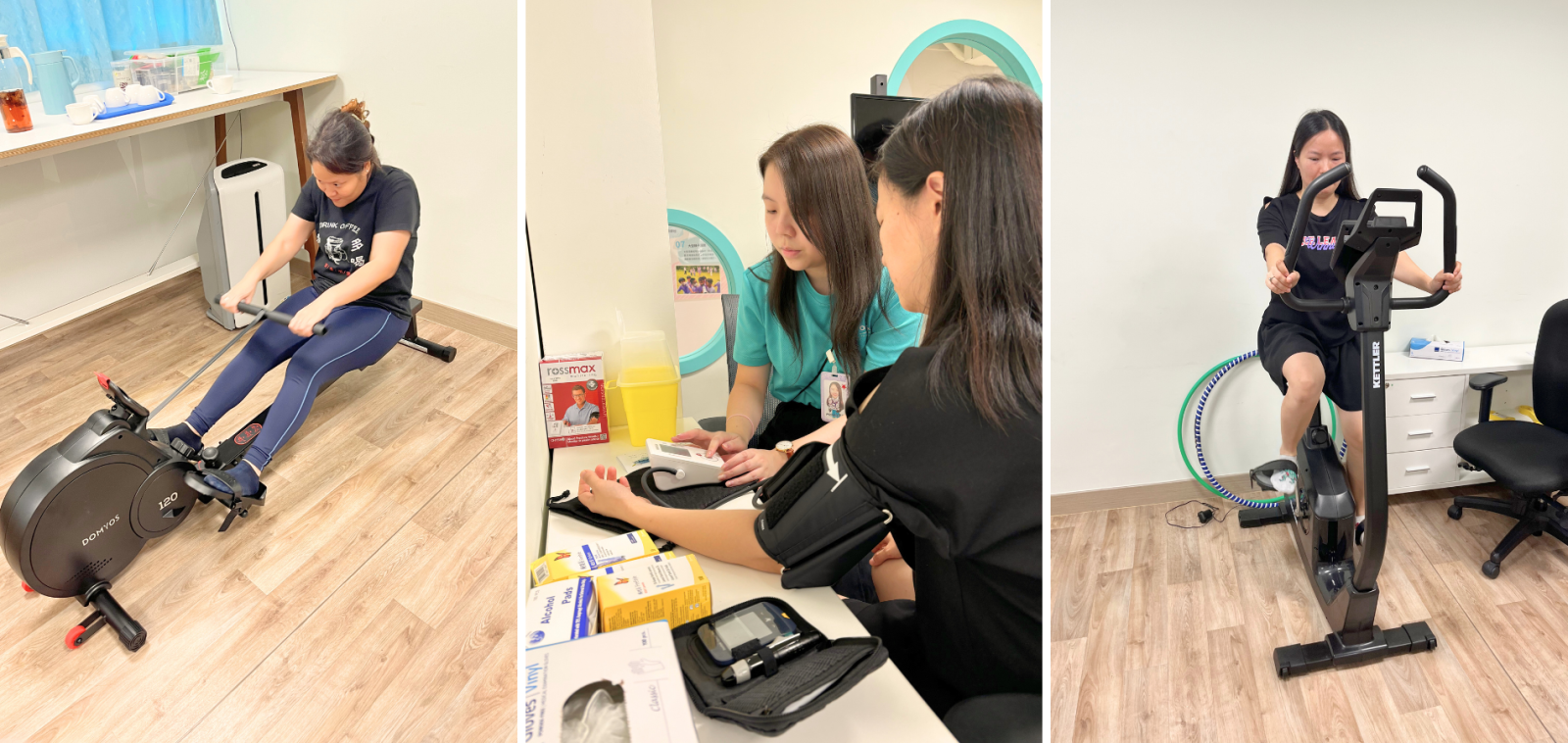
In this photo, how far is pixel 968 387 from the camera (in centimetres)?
73

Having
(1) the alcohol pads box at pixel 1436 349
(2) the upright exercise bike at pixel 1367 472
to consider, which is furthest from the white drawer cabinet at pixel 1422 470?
(2) the upright exercise bike at pixel 1367 472

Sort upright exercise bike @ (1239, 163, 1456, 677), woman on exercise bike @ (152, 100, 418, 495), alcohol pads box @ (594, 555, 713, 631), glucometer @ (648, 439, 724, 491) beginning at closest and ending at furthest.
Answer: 1. alcohol pads box @ (594, 555, 713, 631)
2. glucometer @ (648, 439, 724, 491)
3. upright exercise bike @ (1239, 163, 1456, 677)
4. woman on exercise bike @ (152, 100, 418, 495)

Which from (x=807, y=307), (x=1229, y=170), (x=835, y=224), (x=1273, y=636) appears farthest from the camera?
(x=1229, y=170)

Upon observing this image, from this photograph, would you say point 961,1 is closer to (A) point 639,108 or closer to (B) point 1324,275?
(A) point 639,108

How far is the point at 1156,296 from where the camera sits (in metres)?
2.72

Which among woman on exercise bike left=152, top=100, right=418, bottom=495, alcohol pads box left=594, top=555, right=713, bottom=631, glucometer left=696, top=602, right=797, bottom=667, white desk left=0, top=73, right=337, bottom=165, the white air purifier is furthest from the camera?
woman on exercise bike left=152, top=100, right=418, bottom=495

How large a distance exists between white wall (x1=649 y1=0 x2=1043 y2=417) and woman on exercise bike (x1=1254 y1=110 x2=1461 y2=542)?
192 centimetres

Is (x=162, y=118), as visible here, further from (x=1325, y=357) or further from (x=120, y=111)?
(x=1325, y=357)

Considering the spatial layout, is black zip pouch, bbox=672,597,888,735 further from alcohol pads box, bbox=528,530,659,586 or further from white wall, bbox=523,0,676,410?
white wall, bbox=523,0,676,410

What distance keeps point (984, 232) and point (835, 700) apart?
453 mm

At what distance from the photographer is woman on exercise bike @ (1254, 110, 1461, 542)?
7.98 feet

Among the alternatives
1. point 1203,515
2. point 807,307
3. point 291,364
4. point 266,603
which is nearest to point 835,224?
point 807,307

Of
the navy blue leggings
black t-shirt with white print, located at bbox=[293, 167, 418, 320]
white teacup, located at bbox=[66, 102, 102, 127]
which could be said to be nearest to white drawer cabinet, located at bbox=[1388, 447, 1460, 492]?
black t-shirt with white print, located at bbox=[293, 167, 418, 320]

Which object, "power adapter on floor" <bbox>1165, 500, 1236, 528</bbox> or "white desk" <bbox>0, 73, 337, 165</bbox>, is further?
"power adapter on floor" <bbox>1165, 500, 1236, 528</bbox>
